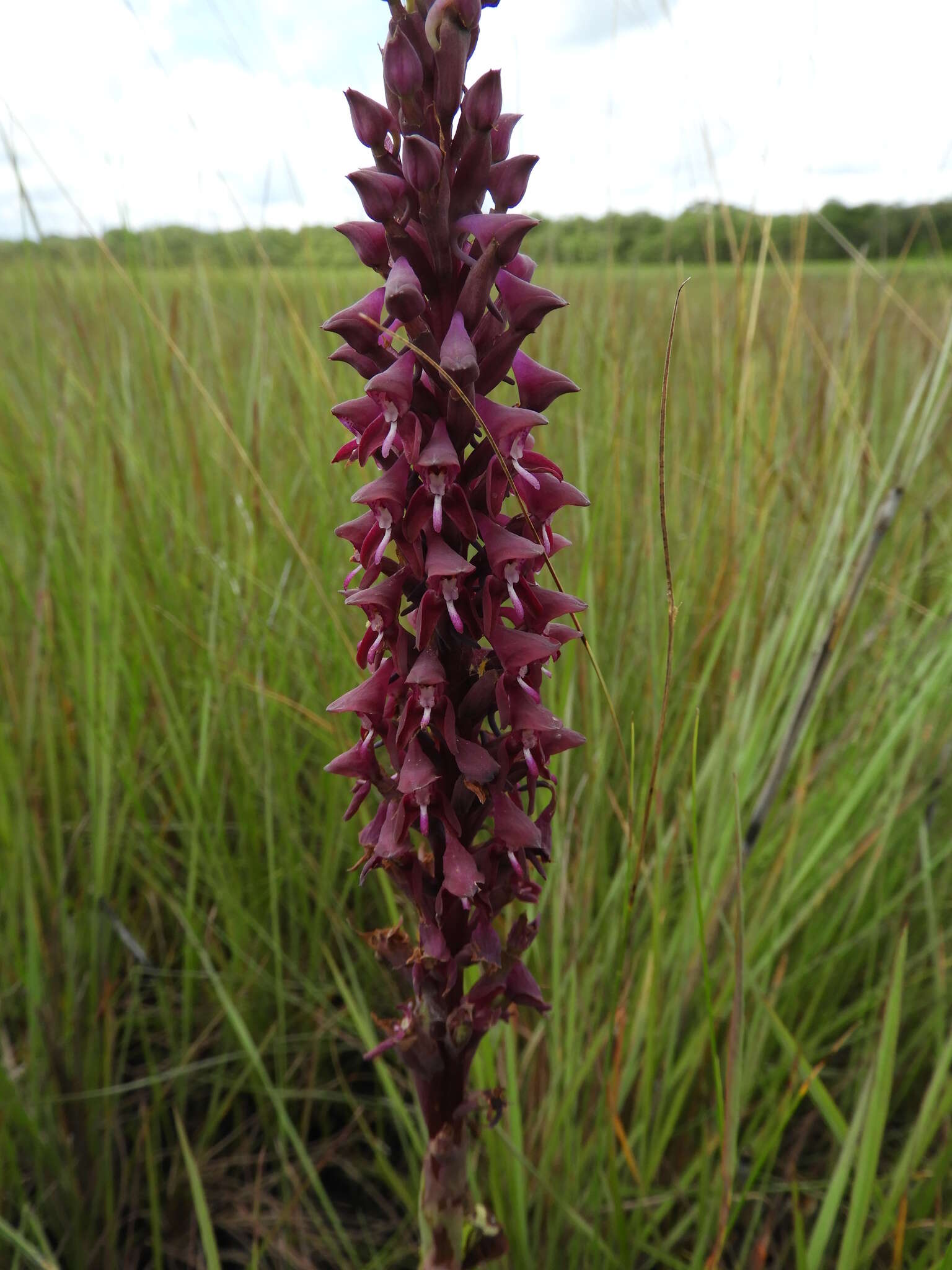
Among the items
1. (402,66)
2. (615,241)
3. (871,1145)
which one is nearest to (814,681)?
(871,1145)

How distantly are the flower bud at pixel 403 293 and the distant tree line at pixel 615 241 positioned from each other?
1740 millimetres

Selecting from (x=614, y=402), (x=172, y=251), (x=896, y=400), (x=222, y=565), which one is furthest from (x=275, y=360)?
(x=896, y=400)

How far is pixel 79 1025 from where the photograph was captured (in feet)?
6.82

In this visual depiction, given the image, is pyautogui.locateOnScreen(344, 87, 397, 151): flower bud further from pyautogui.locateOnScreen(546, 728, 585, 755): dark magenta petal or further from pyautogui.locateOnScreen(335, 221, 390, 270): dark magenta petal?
pyautogui.locateOnScreen(546, 728, 585, 755): dark magenta petal

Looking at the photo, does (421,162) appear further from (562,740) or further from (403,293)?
(562,740)

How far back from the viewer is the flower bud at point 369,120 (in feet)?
3.48

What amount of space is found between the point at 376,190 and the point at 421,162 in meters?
0.07

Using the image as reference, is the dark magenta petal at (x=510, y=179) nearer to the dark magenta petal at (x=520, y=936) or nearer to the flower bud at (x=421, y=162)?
the flower bud at (x=421, y=162)

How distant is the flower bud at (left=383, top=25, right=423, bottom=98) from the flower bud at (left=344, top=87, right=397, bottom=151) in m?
0.03

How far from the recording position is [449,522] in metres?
1.10

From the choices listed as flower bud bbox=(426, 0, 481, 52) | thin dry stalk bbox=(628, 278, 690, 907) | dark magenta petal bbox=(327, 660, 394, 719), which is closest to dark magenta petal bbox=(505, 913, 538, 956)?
thin dry stalk bbox=(628, 278, 690, 907)

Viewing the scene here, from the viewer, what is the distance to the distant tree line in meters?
2.98

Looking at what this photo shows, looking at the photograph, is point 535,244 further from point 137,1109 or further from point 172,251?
point 137,1109

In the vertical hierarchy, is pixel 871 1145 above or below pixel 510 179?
below
